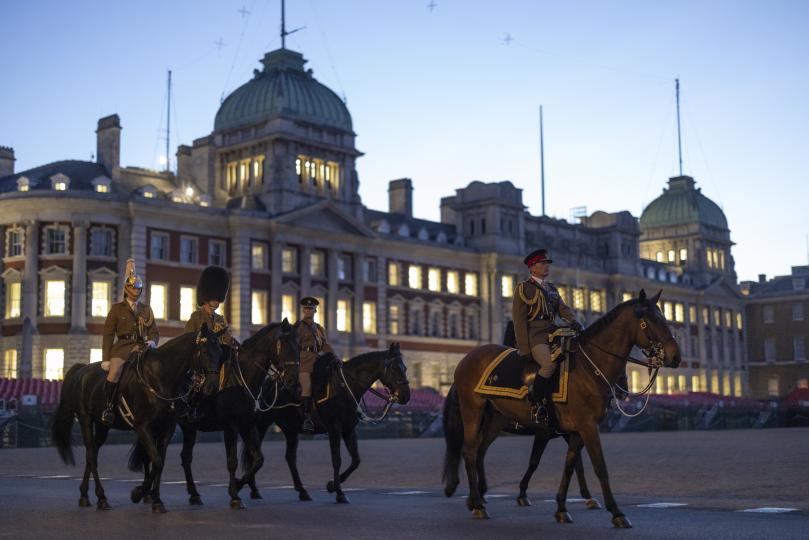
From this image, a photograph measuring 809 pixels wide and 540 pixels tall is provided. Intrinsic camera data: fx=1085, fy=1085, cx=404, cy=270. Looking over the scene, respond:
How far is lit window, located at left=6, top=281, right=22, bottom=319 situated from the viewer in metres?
59.5

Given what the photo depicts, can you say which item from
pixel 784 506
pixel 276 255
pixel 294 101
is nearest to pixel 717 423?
pixel 276 255

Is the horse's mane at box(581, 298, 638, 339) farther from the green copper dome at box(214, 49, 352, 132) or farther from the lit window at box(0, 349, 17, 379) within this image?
the green copper dome at box(214, 49, 352, 132)

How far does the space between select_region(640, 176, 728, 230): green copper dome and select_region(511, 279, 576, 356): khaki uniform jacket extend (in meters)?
101

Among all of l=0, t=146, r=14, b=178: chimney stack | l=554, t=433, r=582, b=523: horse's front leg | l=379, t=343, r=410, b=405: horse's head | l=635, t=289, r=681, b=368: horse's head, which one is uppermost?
l=0, t=146, r=14, b=178: chimney stack

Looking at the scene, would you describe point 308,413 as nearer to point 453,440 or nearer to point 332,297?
point 453,440

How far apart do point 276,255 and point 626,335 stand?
174ft

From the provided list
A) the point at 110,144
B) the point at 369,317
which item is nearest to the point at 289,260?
the point at 369,317

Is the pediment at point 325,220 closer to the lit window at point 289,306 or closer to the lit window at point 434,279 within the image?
the lit window at point 289,306

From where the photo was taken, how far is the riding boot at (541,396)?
1369cm

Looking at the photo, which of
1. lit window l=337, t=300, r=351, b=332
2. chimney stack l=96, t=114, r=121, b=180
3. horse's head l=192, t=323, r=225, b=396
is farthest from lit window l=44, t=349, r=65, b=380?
horse's head l=192, t=323, r=225, b=396

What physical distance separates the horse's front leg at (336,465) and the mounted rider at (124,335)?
322 centimetres

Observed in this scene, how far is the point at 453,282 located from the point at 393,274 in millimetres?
6724

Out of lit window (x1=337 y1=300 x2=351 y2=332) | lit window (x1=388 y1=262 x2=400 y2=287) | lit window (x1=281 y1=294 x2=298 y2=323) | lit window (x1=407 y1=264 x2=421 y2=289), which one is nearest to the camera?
lit window (x1=281 y1=294 x2=298 y2=323)

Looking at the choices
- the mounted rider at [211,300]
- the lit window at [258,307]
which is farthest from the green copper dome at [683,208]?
the mounted rider at [211,300]
